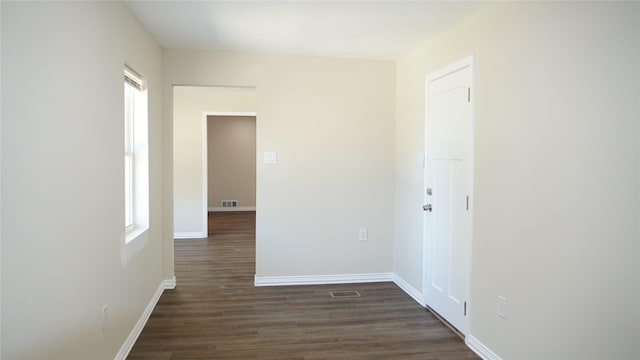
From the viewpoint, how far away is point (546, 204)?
2.10m

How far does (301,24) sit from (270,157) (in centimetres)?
142

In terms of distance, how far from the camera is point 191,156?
6.55 m

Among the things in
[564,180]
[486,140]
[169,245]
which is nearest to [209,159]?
[169,245]

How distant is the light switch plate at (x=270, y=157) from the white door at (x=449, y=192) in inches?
59.2

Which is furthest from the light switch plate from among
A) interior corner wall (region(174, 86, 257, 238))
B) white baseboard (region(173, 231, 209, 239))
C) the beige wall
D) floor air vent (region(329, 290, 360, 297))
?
the beige wall

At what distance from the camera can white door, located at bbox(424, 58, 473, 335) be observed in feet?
9.48

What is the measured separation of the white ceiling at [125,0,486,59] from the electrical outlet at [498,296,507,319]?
1.91 meters

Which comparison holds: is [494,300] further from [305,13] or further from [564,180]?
[305,13]

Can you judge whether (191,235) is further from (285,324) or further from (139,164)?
(285,324)

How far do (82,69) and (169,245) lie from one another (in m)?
2.35

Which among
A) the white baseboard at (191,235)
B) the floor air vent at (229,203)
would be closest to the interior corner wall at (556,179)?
the white baseboard at (191,235)

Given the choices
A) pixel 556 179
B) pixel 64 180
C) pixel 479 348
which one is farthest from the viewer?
pixel 479 348

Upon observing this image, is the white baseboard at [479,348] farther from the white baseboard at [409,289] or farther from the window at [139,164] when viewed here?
the window at [139,164]

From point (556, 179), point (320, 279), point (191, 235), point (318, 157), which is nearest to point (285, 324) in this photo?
point (320, 279)
